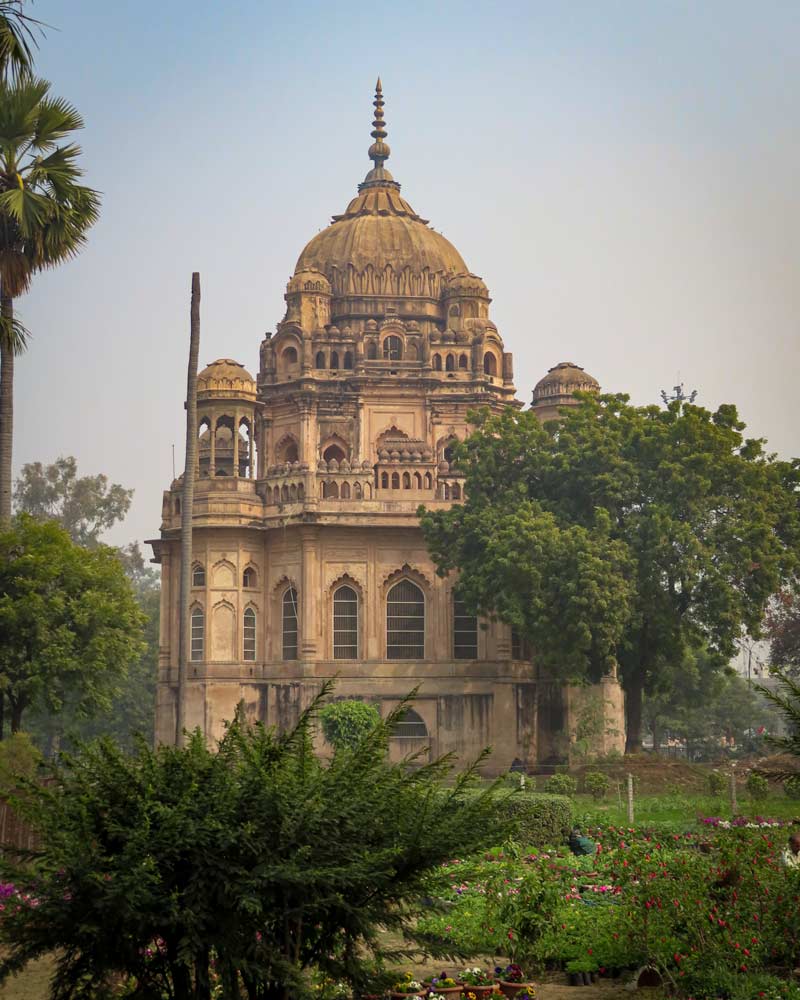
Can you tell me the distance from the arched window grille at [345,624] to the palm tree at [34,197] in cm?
1821

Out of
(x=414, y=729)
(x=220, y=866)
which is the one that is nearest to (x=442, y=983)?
(x=220, y=866)

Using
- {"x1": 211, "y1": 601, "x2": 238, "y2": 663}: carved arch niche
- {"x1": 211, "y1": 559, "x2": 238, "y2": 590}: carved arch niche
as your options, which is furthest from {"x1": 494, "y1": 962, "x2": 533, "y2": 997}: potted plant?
{"x1": 211, "y1": 559, "x2": 238, "y2": 590}: carved arch niche

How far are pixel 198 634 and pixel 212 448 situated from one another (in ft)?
19.0

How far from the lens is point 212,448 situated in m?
47.9

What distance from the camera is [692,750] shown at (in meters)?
62.7

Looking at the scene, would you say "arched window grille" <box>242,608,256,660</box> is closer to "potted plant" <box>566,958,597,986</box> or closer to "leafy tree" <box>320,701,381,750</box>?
"leafy tree" <box>320,701,381,750</box>

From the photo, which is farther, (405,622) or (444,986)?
(405,622)

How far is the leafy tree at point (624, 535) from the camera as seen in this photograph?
129 feet

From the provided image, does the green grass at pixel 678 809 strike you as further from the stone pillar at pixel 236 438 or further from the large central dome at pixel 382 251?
the large central dome at pixel 382 251

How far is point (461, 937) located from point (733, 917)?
320 cm

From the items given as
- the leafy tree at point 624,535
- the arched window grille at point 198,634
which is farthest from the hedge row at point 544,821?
the arched window grille at point 198,634

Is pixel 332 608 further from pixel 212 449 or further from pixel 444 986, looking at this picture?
pixel 444 986

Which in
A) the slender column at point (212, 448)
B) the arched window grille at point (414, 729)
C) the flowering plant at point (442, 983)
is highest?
the slender column at point (212, 448)

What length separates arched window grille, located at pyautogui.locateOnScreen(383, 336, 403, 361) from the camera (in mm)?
52500
